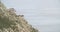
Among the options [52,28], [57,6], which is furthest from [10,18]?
[57,6]

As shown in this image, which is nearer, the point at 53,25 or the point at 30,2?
the point at 53,25

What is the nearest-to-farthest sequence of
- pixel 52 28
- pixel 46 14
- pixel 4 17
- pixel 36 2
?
pixel 4 17 < pixel 52 28 < pixel 46 14 < pixel 36 2

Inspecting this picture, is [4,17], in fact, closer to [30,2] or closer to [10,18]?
[10,18]

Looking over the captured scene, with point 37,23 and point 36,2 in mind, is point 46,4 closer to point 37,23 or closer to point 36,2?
point 36,2

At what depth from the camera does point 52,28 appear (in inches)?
133

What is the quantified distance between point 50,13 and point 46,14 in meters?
0.12

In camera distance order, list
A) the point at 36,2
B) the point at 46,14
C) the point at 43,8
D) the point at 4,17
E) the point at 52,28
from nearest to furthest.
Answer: the point at 4,17 < the point at 52,28 < the point at 46,14 < the point at 43,8 < the point at 36,2

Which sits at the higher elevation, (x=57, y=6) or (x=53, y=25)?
(x=57, y=6)

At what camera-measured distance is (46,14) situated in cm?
404

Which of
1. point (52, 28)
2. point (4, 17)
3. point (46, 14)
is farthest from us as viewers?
point (46, 14)

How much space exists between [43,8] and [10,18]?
254 cm

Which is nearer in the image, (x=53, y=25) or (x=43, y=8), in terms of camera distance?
(x=53, y=25)

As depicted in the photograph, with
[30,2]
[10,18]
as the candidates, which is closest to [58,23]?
[30,2]

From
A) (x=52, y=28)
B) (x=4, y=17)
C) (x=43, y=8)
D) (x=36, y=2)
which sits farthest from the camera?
(x=36, y=2)
